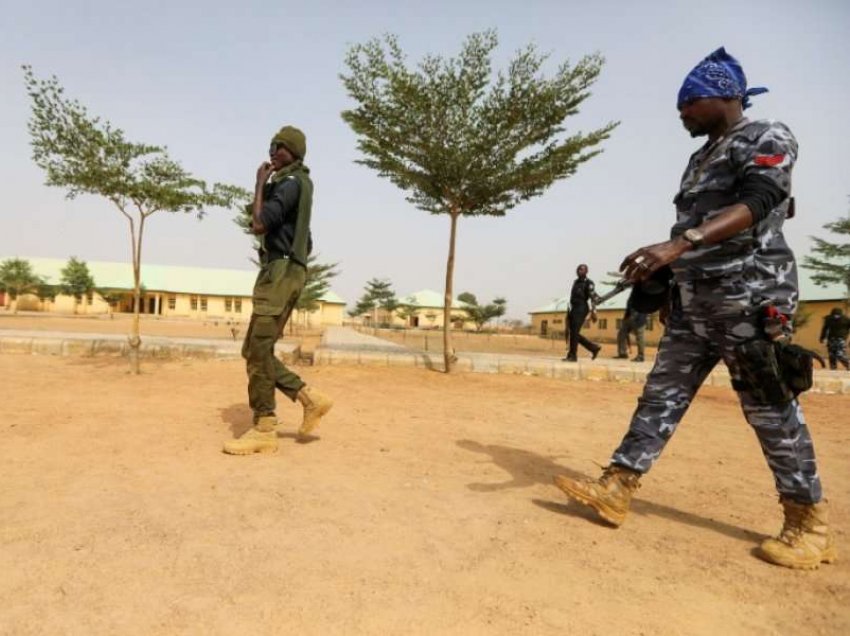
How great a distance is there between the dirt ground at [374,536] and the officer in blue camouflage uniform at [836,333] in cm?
949

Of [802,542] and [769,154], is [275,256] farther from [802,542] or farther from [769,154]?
[802,542]

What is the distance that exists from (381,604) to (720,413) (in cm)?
570

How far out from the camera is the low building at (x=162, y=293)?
1661 inches

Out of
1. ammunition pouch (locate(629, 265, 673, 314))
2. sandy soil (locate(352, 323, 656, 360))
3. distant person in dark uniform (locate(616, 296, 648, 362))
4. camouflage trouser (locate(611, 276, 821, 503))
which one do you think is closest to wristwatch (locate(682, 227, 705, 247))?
camouflage trouser (locate(611, 276, 821, 503))

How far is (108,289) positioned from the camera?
1580 inches

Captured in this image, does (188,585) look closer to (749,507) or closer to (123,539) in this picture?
(123,539)

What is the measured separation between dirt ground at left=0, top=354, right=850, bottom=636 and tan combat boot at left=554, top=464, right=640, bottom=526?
87 millimetres

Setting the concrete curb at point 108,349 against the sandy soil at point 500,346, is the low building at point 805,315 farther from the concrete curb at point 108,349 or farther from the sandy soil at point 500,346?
the concrete curb at point 108,349

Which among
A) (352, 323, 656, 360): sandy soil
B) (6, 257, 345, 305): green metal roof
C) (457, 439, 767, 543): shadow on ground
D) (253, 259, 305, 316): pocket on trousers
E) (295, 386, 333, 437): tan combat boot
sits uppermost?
(6, 257, 345, 305): green metal roof

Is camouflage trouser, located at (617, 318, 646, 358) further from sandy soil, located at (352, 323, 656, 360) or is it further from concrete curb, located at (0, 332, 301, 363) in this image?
concrete curb, located at (0, 332, 301, 363)

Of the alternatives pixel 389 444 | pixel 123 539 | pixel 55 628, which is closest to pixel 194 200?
pixel 389 444

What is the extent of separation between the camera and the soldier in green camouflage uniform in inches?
120

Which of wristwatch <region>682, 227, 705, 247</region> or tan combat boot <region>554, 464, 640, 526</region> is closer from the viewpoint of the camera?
wristwatch <region>682, 227, 705, 247</region>

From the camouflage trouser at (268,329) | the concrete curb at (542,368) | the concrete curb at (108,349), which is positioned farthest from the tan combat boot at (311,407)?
the concrete curb at (108,349)
